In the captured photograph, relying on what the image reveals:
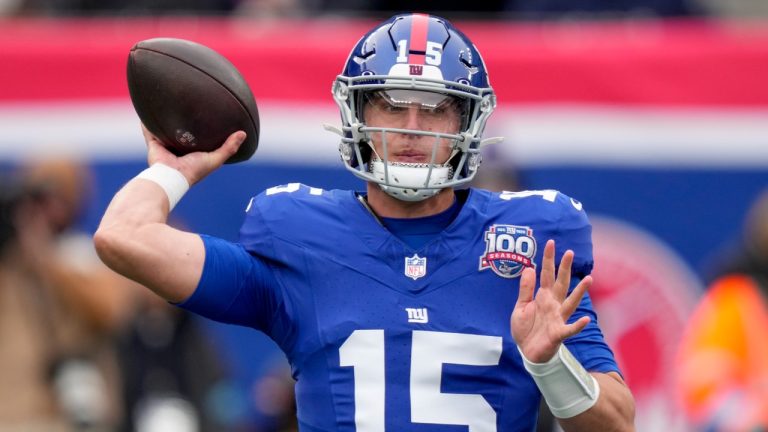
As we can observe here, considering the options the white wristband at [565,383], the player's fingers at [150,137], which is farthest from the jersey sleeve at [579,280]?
the player's fingers at [150,137]

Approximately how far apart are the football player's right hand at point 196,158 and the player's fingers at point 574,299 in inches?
33.5

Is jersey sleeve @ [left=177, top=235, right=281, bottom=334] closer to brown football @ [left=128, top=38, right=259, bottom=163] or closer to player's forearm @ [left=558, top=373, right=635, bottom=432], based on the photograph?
brown football @ [left=128, top=38, right=259, bottom=163]

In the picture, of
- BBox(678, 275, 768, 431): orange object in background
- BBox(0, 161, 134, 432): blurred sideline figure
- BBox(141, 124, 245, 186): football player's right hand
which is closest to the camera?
BBox(141, 124, 245, 186): football player's right hand

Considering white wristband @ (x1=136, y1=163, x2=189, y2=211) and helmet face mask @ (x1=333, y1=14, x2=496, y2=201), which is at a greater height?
helmet face mask @ (x1=333, y1=14, x2=496, y2=201)

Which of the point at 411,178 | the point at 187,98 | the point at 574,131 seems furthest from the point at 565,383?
the point at 574,131

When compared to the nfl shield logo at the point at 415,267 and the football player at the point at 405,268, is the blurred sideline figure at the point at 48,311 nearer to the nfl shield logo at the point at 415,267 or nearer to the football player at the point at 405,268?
the football player at the point at 405,268

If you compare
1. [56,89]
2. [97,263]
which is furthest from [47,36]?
[97,263]

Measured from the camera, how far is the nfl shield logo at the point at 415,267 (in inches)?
132

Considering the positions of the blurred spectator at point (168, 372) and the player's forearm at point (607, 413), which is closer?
A: the player's forearm at point (607, 413)

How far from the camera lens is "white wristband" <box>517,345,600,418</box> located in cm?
316

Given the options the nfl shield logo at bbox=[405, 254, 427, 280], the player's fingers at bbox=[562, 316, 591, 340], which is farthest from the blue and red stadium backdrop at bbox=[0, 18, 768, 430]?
the player's fingers at bbox=[562, 316, 591, 340]

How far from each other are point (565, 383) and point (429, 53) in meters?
0.79

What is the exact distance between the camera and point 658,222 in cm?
674

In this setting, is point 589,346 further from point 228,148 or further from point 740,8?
point 740,8
